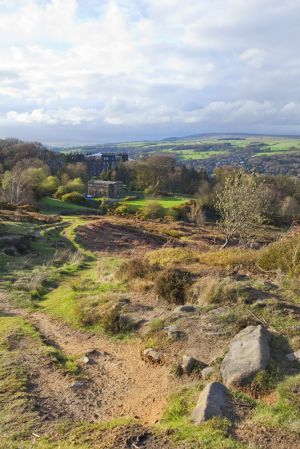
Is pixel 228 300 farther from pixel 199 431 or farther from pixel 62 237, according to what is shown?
pixel 62 237

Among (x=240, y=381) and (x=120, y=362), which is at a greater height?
(x=240, y=381)

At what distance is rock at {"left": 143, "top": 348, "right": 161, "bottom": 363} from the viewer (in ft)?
27.2

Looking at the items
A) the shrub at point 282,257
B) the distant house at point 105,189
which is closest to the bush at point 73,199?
the distant house at point 105,189

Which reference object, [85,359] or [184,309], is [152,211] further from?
[85,359]

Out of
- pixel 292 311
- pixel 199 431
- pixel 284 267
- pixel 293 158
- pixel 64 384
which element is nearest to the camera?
pixel 199 431

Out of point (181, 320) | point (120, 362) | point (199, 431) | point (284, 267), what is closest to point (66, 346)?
point (120, 362)

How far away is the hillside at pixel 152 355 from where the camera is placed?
5820 mm

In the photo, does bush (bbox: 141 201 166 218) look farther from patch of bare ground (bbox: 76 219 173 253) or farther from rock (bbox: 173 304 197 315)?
rock (bbox: 173 304 197 315)

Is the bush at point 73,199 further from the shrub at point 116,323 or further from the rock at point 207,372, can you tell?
the rock at point 207,372

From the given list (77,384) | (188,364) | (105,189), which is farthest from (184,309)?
(105,189)

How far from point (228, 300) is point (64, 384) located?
13.9ft

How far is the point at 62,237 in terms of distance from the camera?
28156 mm

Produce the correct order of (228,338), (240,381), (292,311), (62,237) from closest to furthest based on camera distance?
(240,381)
(228,338)
(292,311)
(62,237)

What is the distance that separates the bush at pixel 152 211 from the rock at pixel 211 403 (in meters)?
52.6
